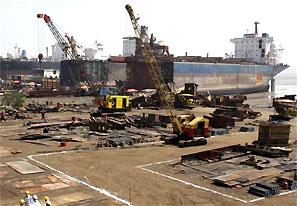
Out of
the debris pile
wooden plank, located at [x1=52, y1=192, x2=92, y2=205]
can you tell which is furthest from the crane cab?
the debris pile

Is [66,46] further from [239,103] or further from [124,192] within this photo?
[124,192]

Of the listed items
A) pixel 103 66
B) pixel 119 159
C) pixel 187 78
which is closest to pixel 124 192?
pixel 119 159

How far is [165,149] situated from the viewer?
100 ft

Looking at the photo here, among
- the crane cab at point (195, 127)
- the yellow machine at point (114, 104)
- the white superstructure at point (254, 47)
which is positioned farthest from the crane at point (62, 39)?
the white superstructure at point (254, 47)

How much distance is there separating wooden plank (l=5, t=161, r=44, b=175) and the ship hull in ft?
233

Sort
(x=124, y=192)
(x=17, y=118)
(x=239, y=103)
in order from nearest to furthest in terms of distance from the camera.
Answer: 1. (x=124, y=192)
2. (x=17, y=118)
3. (x=239, y=103)

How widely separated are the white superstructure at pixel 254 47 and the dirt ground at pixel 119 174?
126m

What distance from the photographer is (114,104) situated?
52.9m

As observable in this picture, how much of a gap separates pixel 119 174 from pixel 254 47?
147 m

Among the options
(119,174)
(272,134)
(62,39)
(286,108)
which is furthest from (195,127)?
(62,39)

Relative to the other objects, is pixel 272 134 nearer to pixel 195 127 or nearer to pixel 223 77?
pixel 195 127

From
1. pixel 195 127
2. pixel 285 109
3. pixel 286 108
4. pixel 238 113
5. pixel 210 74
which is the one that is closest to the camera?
pixel 195 127

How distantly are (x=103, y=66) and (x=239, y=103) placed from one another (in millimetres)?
52681

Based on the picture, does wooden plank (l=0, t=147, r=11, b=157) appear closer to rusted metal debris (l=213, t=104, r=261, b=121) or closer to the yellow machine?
the yellow machine
